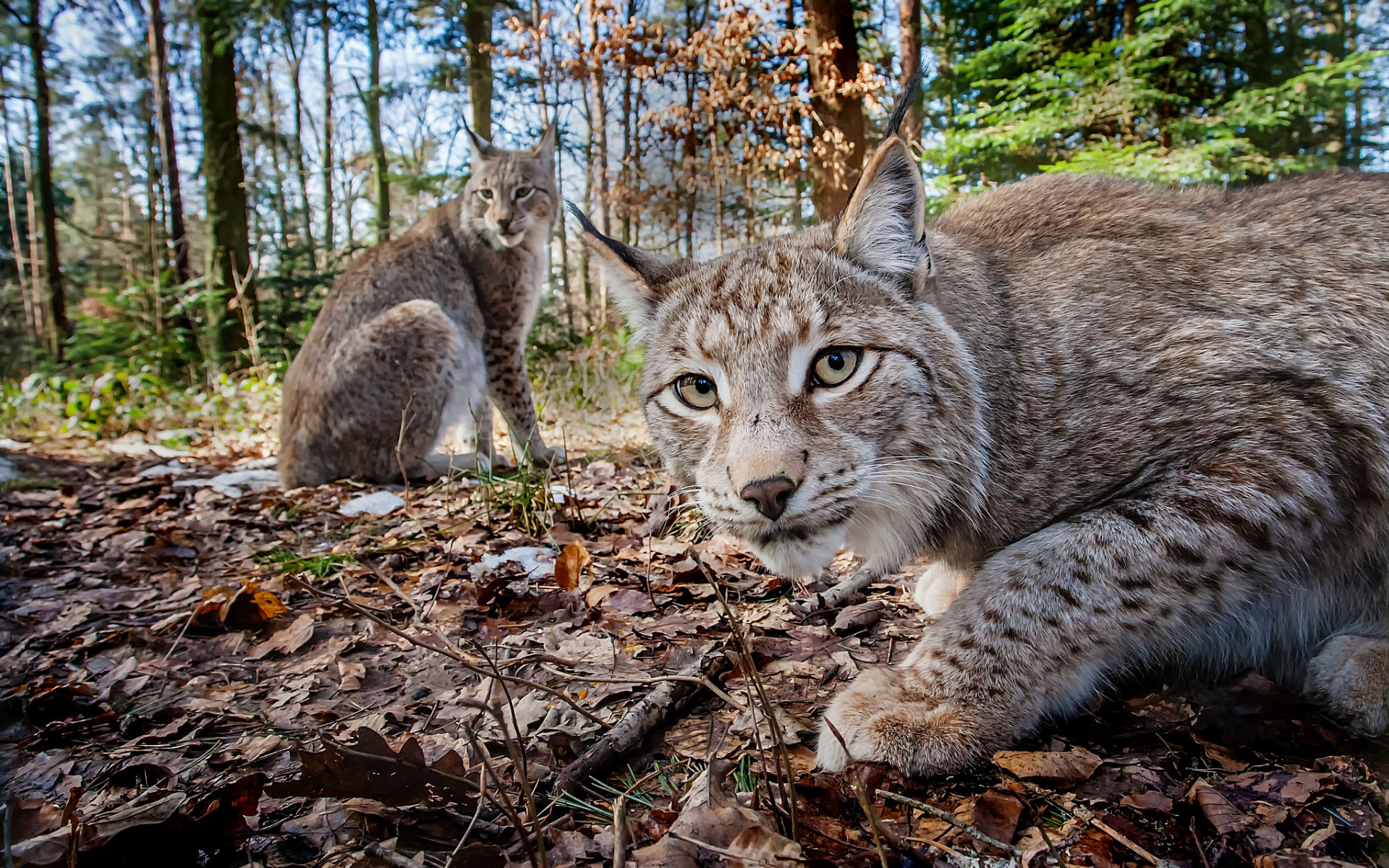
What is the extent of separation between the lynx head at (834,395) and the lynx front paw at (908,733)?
1.34 feet

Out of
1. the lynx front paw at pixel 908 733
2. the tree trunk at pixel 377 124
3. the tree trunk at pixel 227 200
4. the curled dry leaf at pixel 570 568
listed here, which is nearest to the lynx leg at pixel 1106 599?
the lynx front paw at pixel 908 733

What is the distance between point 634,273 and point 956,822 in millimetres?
1825

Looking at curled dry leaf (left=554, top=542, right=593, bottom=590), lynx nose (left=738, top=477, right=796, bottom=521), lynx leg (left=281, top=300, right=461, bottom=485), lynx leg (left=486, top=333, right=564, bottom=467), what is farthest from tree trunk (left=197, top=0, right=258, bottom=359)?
lynx nose (left=738, top=477, right=796, bottom=521)

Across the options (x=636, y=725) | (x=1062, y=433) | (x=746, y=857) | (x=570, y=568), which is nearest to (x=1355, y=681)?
(x=1062, y=433)

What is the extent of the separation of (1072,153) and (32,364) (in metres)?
16.3

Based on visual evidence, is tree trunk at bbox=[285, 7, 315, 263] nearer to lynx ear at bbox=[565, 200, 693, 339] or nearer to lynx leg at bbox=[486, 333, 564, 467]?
lynx leg at bbox=[486, 333, 564, 467]

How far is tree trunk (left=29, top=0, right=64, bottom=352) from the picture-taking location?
Result: 376 cm

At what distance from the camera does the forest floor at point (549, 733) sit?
1414 mm

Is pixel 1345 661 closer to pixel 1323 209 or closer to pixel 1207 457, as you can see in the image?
pixel 1207 457

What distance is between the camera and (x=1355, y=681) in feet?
6.13

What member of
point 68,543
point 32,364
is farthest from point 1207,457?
point 32,364

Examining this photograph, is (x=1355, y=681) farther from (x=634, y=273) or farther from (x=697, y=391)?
(x=634, y=273)

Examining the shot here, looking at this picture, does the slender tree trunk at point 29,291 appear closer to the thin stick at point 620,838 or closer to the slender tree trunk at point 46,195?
the slender tree trunk at point 46,195

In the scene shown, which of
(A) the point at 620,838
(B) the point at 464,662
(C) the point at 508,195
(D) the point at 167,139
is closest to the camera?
(A) the point at 620,838
